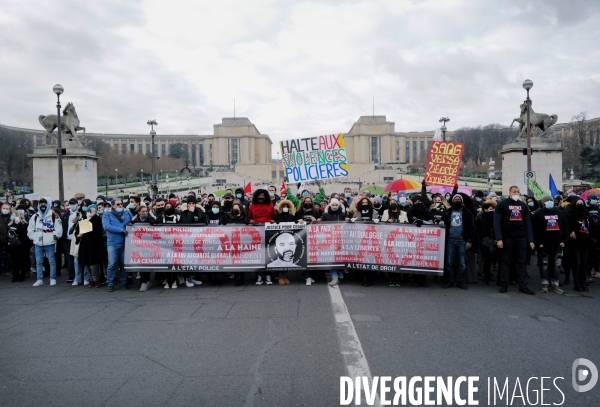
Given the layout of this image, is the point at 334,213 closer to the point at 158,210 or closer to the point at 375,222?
the point at 375,222

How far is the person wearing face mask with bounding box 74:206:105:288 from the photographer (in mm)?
9469

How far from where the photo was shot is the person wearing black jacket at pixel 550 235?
8.59 metres

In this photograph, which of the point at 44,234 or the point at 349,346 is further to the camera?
the point at 44,234

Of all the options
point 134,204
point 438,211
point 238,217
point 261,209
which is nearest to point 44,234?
point 134,204

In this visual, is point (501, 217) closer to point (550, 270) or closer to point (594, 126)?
point (550, 270)

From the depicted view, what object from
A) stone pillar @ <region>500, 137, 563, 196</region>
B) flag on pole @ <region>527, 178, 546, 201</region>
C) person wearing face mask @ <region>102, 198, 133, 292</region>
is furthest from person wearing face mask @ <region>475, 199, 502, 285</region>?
stone pillar @ <region>500, 137, 563, 196</region>

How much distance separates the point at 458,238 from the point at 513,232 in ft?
3.22

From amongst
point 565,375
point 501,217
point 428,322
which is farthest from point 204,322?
point 501,217

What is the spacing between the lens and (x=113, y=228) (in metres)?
9.12

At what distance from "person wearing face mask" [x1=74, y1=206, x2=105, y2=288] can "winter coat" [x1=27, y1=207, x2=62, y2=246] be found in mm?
798

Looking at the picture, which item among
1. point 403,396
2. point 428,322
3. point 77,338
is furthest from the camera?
point 428,322

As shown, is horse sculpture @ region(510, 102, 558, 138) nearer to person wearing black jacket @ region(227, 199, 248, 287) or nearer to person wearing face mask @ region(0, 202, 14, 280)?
person wearing black jacket @ region(227, 199, 248, 287)

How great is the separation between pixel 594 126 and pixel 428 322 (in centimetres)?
9380

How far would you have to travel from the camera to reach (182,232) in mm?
9281
